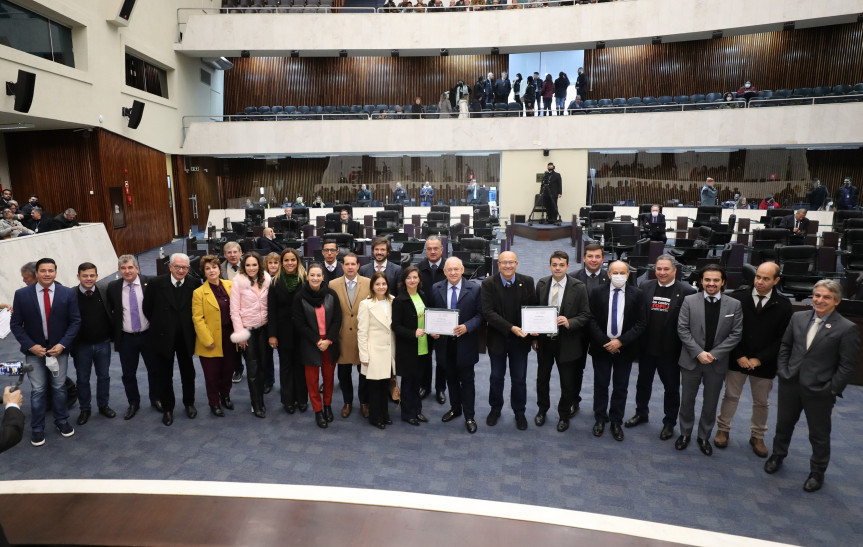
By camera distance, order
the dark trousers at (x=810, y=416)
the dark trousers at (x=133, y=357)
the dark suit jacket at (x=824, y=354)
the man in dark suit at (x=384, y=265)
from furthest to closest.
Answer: the man in dark suit at (x=384, y=265), the dark trousers at (x=133, y=357), the dark trousers at (x=810, y=416), the dark suit jacket at (x=824, y=354)

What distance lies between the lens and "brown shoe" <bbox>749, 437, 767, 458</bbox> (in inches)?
185

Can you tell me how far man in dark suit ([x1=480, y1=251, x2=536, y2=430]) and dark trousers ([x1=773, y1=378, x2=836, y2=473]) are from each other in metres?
2.01

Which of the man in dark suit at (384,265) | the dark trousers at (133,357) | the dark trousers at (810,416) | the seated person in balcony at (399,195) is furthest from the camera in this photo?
the seated person in balcony at (399,195)

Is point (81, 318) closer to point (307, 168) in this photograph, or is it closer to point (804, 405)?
point (804, 405)

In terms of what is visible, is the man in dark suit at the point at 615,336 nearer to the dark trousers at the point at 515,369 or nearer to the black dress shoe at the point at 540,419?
the black dress shoe at the point at 540,419

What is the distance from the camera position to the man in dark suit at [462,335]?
5.14 meters

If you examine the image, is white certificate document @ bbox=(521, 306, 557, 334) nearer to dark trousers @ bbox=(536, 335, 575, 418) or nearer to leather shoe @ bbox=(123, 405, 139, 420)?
dark trousers @ bbox=(536, 335, 575, 418)

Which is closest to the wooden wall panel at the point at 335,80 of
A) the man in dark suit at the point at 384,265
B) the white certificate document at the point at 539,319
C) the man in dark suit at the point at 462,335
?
the man in dark suit at the point at 384,265

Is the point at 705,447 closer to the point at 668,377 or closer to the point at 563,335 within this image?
the point at 668,377

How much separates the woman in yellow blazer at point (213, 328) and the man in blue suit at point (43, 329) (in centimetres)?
104

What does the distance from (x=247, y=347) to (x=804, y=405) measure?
4.71 m

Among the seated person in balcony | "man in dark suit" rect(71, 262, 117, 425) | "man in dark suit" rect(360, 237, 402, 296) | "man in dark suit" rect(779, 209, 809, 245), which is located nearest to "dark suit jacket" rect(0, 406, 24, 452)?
"man in dark suit" rect(71, 262, 117, 425)

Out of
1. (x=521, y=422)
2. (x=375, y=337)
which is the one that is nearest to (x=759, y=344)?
(x=521, y=422)

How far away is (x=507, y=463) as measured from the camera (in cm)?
466
